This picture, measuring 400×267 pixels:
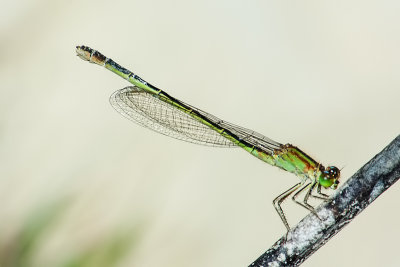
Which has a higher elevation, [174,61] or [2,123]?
[174,61]

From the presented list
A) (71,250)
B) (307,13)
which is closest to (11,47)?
(71,250)

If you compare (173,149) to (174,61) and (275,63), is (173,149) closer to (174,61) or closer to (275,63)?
(174,61)

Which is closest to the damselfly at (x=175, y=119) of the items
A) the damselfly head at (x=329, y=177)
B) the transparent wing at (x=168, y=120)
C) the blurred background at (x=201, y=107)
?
the transparent wing at (x=168, y=120)

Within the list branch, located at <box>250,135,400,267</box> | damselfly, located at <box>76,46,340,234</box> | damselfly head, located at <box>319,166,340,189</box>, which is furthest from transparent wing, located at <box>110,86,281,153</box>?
branch, located at <box>250,135,400,267</box>

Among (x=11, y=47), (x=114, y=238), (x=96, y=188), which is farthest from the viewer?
(x=11, y=47)

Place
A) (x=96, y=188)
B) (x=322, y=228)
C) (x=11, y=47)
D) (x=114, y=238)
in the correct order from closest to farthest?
(x=322, y=228)
(x=114, y=238)
(x=96, y=188)
(x=11, y=47)

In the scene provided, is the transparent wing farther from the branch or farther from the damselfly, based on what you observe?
the branch
